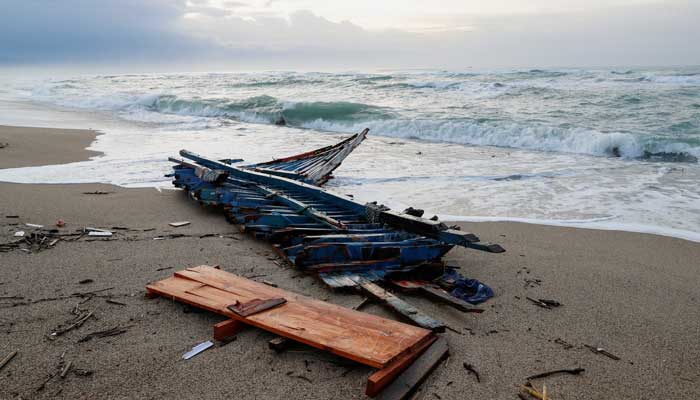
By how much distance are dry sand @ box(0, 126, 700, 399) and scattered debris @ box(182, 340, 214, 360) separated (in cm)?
5

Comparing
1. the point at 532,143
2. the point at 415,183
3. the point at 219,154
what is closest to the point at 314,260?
the point at 415,183

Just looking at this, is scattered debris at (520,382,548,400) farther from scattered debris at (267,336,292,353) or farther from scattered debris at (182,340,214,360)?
scattered debris at (182,340,214,360)

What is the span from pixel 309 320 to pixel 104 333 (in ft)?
4.83

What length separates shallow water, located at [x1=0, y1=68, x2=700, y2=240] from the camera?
7.71m

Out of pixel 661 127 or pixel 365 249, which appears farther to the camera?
pixel 661 127

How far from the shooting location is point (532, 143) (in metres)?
14.3

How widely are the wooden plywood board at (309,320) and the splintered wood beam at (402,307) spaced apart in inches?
5.8

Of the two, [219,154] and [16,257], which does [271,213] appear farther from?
[219,154]

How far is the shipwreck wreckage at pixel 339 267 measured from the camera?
292 cm

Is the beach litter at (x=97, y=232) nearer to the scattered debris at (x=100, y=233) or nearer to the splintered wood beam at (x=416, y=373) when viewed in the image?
the scattered debris at (x=100, y=233)

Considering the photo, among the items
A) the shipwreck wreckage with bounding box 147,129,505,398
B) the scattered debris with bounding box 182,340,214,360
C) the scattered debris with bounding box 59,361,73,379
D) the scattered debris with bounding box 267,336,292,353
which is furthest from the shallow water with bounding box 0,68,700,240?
the scattered debris with bounding box 59,361,73,379

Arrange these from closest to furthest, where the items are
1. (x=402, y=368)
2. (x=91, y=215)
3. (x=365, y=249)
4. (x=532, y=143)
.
Result: (x=402, y=368) < (x=365, y=249) < (x=91, y=215) < (x=532, y=143)

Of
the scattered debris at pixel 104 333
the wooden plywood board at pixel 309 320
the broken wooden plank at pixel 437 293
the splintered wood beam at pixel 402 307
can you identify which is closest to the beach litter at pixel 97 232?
the wooden plywood board at pixel 309 320

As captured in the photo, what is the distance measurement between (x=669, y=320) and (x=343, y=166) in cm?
778
